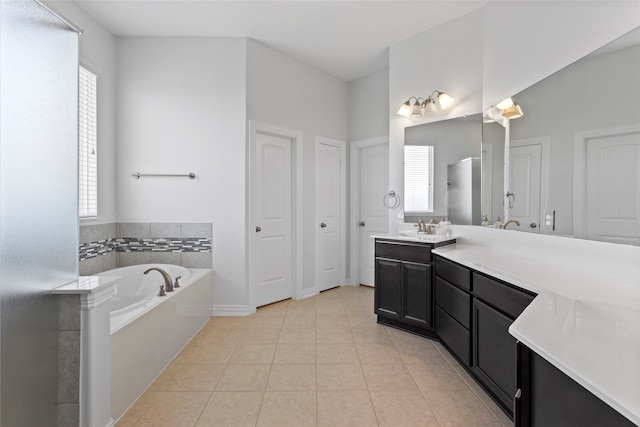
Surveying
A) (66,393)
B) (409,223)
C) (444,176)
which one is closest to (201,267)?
(66,393)

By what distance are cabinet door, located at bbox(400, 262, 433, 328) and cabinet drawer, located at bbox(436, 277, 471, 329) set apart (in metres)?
0.11

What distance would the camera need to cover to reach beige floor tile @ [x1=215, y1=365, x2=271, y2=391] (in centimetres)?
207

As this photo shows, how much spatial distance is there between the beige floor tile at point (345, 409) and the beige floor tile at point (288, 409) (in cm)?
5

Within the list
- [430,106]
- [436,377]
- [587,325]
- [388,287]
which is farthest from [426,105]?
[587,325]

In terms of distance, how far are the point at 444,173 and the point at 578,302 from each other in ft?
7.02

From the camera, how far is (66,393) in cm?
146

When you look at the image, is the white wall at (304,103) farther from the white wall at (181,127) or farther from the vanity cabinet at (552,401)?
the vanity cabinet at (552,401)

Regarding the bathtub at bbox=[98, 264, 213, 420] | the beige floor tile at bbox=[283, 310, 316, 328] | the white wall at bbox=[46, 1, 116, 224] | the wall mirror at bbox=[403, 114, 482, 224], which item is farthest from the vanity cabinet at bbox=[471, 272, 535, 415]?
the white wall at bbox=[46, 1, 116, 224]

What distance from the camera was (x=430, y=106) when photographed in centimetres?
331

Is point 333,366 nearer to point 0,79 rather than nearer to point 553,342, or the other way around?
point 553,342

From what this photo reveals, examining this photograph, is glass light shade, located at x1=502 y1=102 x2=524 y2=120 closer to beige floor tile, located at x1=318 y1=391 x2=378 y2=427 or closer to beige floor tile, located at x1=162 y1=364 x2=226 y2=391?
beige floor tile, located at x1=318 y1=391 x2=378 y2=427

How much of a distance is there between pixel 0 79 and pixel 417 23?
3.24 metres

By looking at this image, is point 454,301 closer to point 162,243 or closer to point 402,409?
point 402,409

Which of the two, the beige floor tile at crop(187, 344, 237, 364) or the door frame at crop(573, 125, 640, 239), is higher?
the door frame at crop(573, 125, 640, 239)
